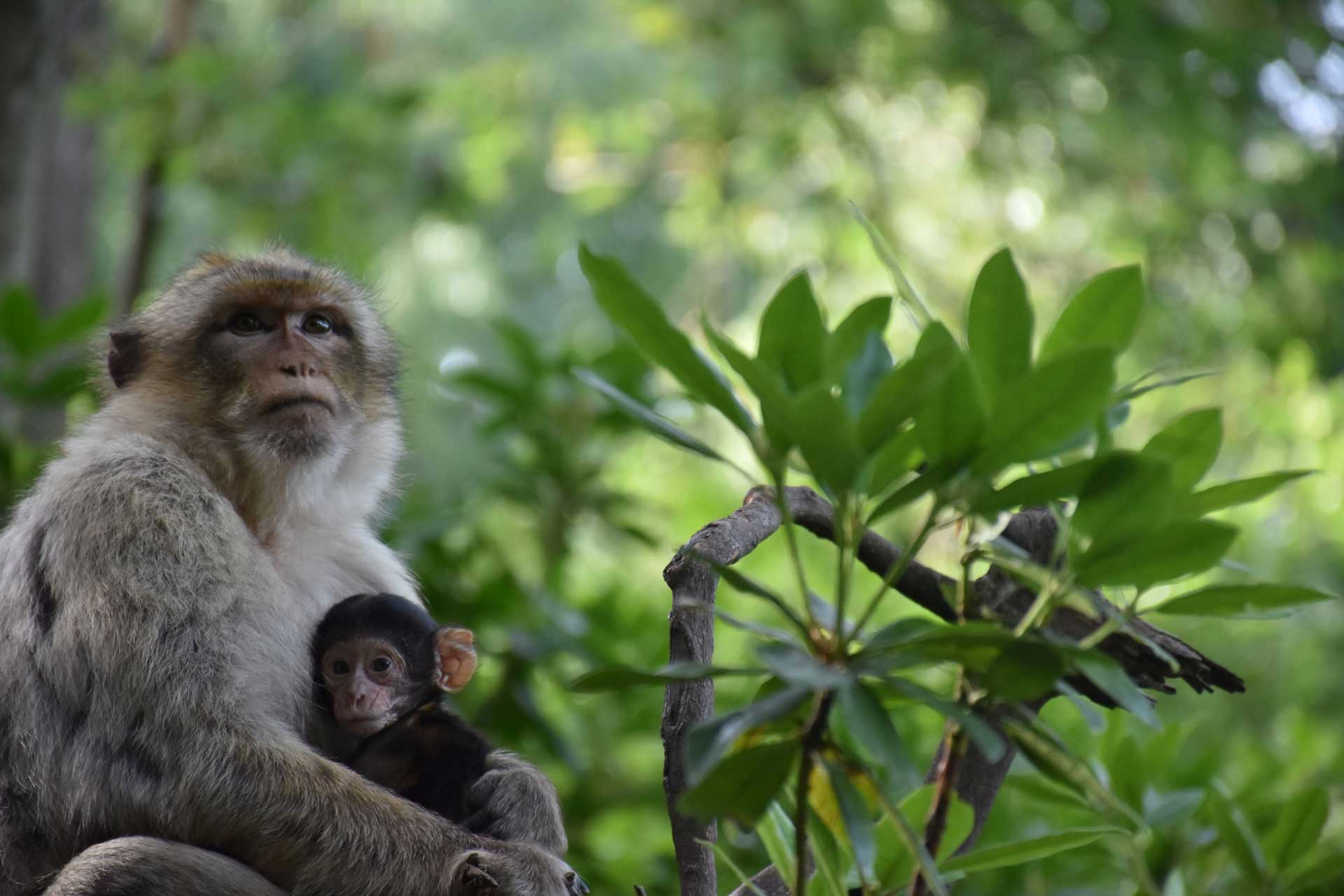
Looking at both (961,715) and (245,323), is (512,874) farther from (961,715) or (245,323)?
(245,323)

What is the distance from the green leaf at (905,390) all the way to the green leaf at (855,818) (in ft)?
0.99

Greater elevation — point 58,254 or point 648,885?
point 58,254

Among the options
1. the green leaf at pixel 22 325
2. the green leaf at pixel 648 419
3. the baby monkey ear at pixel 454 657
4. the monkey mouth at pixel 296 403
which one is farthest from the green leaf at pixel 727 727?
the green leaf at pixel 22 325

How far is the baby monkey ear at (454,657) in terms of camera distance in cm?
247

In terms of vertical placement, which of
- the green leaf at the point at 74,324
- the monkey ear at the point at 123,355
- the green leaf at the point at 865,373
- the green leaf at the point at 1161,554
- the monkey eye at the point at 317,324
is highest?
the green leaf at the point at 74,324

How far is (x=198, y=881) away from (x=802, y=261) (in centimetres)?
538

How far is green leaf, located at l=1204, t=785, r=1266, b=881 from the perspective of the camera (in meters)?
2.11

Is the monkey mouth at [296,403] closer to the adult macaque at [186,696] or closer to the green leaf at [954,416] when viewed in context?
the adult macaque at [186,696]

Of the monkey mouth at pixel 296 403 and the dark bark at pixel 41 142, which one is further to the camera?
Result: the dark bark at pixel 41 142

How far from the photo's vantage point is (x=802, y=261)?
688 centimetres

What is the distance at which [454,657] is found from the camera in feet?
8.19

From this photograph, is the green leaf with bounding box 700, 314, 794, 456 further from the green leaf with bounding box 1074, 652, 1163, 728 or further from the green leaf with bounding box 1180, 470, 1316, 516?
the green leaf with bounding box 1180, 470, 1316, 516

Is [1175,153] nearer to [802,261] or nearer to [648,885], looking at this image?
[802,261]

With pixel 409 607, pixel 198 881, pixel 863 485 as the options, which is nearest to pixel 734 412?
pixel 863 485
